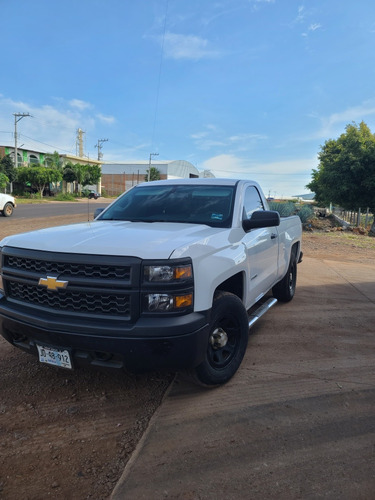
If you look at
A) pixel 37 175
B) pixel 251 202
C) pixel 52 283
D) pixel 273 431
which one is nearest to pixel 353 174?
pixel 251 202

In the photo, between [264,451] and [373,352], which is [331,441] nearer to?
[264,451]

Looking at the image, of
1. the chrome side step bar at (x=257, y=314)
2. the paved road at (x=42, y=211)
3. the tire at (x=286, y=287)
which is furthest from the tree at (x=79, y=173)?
the chrome side step bar at (x=257, y=314)

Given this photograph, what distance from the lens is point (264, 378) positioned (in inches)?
131

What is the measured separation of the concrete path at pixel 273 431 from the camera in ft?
6.92

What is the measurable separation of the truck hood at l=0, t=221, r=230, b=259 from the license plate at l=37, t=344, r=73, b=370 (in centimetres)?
73

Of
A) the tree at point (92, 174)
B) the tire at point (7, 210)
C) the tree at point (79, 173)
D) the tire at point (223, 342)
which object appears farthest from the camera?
the tree at point (92, 174)

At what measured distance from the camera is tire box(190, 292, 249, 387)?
289 cm

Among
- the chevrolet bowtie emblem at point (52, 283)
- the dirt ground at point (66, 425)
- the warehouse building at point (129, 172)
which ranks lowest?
the dirt ground at point (66, 425)

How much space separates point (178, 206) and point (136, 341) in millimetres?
1821

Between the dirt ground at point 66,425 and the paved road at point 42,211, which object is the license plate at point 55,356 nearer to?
the dirt ground at point 66,425

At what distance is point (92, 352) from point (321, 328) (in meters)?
3.17

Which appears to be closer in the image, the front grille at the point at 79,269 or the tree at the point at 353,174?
the front grille at the point at 79,269

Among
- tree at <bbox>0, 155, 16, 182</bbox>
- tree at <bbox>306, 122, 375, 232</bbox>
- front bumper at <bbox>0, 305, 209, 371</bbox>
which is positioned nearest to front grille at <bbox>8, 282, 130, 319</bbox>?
front bumper at <bbox>0, 305, 209, 371</bbox>

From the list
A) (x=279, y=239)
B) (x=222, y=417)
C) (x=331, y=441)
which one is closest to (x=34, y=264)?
(x=222, y=417)
